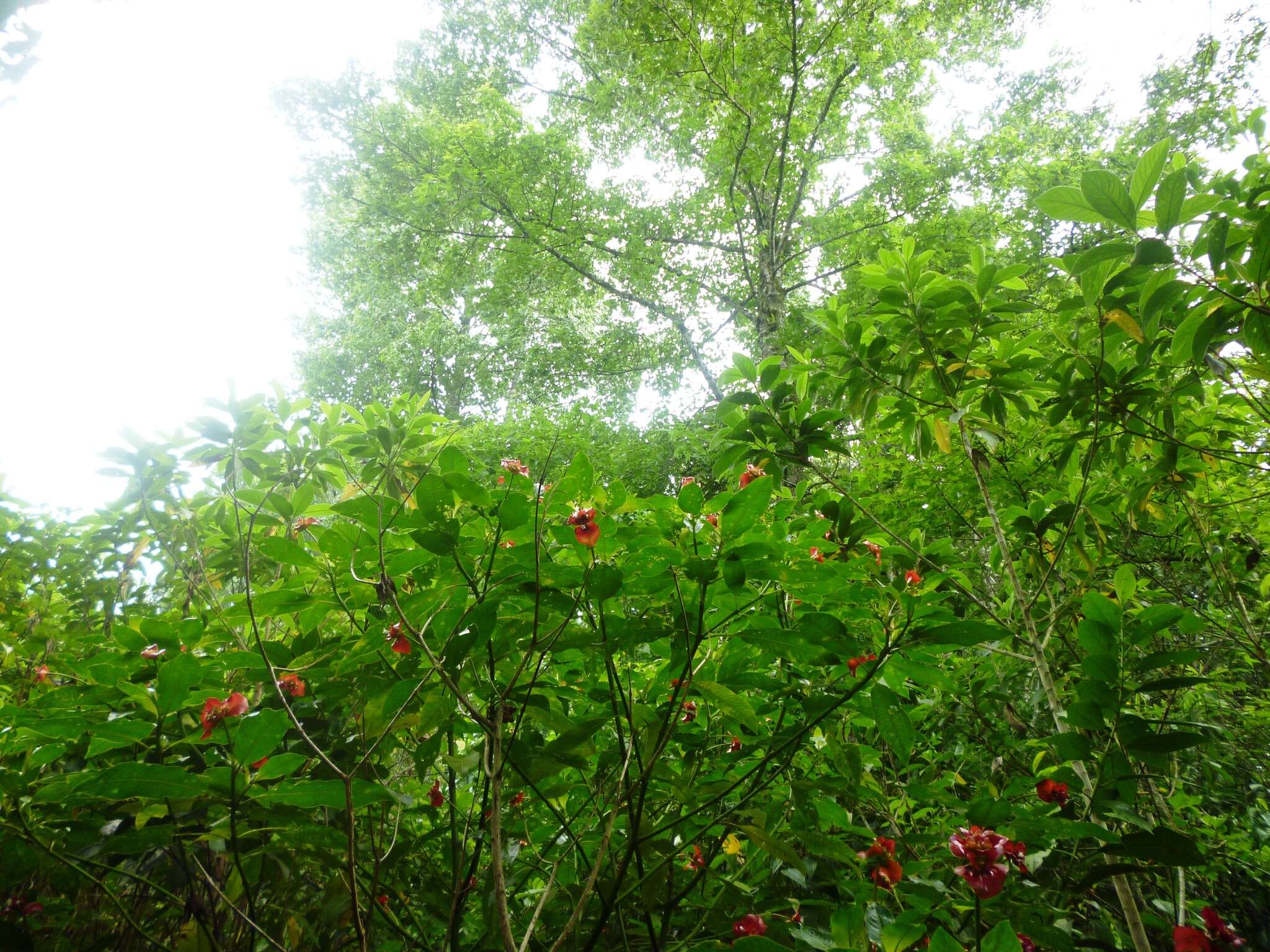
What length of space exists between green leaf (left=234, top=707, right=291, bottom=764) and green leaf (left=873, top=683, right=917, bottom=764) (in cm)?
88

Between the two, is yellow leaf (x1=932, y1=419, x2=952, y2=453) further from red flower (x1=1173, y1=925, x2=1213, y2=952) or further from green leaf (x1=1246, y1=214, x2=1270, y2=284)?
red flower (x1=1173, y1=925, x2=1213, y2=952)

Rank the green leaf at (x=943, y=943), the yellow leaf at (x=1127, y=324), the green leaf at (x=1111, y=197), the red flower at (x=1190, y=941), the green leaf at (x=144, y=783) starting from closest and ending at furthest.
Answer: the green leaf at (x=144, y=783), the green leaf at (x=943, y=943), the red flower at (x=1190, y=941), the green leaf at (x=1111, y=197), the yellow leaf at (x=1127, y=324)

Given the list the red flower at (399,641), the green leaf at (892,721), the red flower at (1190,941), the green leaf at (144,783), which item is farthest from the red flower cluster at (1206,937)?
the green leaf at (144,783)

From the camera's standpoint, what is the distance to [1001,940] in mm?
816

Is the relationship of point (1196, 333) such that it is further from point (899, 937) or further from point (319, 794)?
point (319, 794)

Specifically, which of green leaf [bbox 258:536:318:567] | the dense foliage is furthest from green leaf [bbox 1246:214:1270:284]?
green leaf [bbox 258:536:318:567]

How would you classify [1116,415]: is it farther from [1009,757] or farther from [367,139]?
[367,139]

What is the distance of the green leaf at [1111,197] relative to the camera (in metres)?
1.10

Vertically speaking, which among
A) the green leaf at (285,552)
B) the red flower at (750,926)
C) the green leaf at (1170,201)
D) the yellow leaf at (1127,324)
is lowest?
the red flower at (750,926)

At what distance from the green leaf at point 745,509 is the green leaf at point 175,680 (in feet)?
2.51

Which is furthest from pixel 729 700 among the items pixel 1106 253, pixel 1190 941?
pixel 1106 253

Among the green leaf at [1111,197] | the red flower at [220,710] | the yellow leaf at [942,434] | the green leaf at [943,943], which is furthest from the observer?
the yellow leaf at [942,434]

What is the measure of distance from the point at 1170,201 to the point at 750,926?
1447mm

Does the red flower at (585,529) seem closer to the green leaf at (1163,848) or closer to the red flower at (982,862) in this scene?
the red flower at (982,862)
